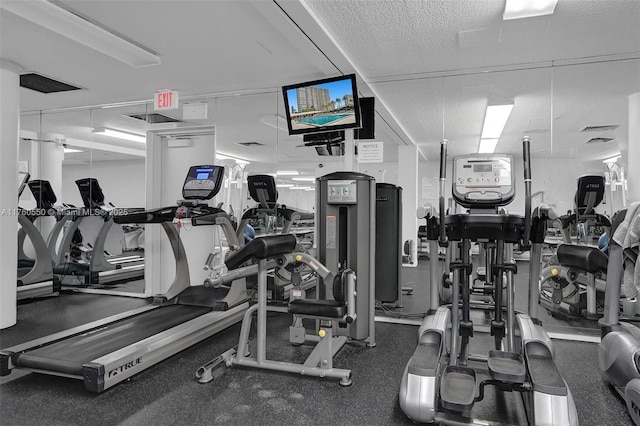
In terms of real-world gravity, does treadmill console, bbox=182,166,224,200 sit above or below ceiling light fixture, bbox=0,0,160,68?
below

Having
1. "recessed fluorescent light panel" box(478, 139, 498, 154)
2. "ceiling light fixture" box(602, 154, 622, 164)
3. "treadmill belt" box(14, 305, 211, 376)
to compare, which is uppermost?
"recessed fluorescent light panel" box(478, 139, 498, 154)

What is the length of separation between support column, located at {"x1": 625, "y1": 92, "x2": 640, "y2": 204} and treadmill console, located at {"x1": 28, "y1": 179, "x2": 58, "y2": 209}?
7.36 meters

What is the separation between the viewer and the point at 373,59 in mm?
4035

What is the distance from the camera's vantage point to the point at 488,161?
258 cm

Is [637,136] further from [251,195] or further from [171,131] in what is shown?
[171,131]

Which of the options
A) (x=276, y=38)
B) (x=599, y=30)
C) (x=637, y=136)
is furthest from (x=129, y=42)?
(x=637, y=136)

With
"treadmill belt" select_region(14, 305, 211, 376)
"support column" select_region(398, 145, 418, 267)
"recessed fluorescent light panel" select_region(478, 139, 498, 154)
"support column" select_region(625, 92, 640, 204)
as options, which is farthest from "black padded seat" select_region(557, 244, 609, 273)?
"recessed fluorescent light panel" select_region(478, 139, 498, 154)

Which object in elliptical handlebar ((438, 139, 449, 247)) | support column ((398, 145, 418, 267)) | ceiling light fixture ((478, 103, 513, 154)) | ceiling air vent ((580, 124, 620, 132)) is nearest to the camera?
elliptical handlebar ((438, 139, 449, 247))

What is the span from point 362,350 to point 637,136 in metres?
3.61

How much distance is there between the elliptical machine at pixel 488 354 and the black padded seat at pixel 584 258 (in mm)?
221

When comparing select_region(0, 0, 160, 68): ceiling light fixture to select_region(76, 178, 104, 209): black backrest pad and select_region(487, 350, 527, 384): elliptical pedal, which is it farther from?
select_region(487, 350, 527, 384): elliptical pedal

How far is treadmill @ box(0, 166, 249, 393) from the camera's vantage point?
257cm

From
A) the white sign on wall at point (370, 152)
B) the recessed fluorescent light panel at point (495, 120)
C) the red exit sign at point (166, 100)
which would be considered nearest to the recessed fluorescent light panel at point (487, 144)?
the recessed fluorescent light panel at point (495, 120)

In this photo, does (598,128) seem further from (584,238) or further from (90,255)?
(90,255)
